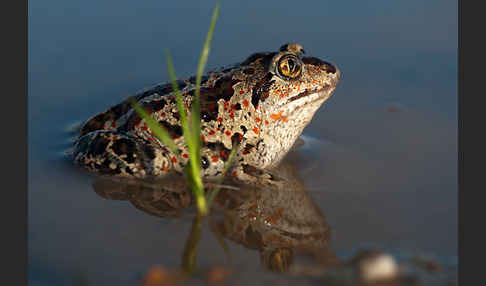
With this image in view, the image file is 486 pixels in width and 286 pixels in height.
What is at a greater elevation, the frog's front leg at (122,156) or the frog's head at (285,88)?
the frog's head at (285,88)

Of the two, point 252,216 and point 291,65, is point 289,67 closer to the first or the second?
point 291,65

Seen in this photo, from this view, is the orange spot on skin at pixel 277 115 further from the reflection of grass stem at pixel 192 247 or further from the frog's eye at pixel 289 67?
the reflection of grass stem at pixel 192 247

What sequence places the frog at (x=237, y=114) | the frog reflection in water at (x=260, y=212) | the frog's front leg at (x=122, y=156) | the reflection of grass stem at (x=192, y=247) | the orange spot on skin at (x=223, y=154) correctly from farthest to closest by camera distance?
the orange spot on skin at (x=223, y=154), the frog at (x=237, y=114), the frog's front leg at (x=122, y=156), the frog reflection in water at (x=260, y=212), the reflection of grass stem at (x=192, y=247)

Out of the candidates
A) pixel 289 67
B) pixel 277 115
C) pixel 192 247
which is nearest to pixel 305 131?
pixel 277 115

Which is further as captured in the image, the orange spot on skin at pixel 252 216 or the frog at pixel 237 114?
the frog at pixel 237 114

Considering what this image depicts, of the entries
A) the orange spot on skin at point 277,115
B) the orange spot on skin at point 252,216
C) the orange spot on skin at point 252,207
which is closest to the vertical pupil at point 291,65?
the orange spot on skin at point 277,115

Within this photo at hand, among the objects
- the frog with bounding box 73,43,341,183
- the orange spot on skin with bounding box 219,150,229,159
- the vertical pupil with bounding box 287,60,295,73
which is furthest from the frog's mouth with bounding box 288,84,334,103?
the orange spot on skin with bounding box 219,150,229,159

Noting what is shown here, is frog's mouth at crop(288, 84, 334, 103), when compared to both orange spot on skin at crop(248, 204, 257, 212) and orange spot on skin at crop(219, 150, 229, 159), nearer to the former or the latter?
orange spot on skin at crop(219, 150, 229, 159)

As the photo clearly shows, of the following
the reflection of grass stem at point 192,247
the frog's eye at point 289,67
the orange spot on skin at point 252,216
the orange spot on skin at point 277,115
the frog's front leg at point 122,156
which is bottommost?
the reflection of grass stem at point 192,247
